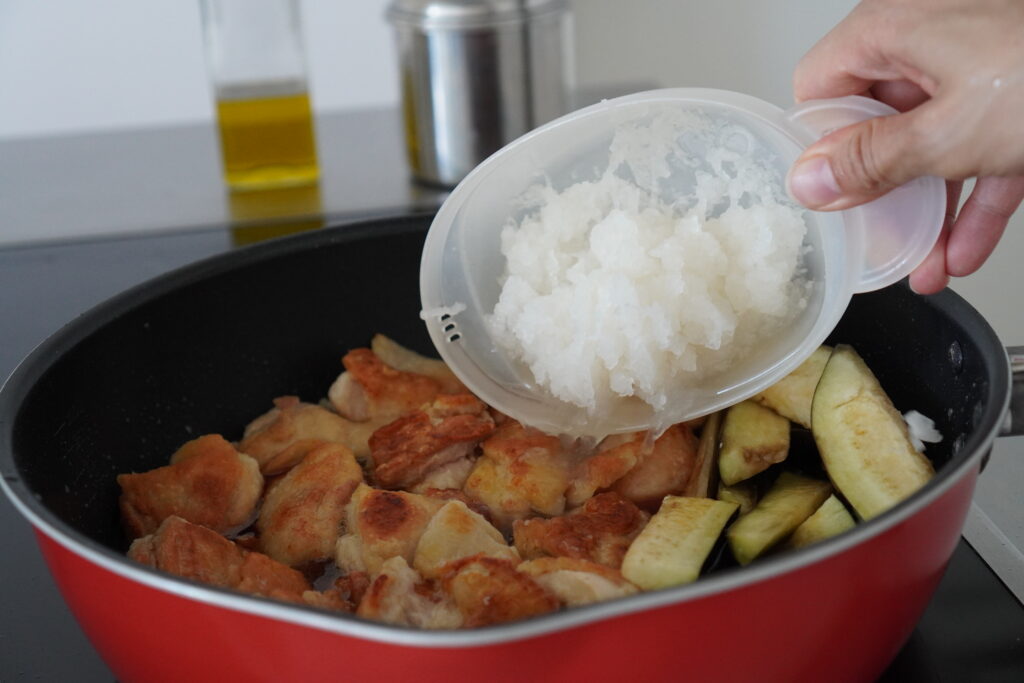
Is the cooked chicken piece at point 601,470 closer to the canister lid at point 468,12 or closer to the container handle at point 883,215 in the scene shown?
the container handle at point 883,215

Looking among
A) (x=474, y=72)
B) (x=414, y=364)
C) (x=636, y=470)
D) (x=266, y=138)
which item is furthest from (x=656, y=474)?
(x=266, y=138)

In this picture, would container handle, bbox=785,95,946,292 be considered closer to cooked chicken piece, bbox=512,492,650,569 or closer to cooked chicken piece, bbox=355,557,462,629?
cooked chicken piece, bbox=512,492,650,569

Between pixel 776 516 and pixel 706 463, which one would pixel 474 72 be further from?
pixel 776 516

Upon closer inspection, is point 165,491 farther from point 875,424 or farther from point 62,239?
point 62,239

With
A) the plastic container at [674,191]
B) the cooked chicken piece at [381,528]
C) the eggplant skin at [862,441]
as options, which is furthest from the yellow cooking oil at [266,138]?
the eggplant skin at [862,441]

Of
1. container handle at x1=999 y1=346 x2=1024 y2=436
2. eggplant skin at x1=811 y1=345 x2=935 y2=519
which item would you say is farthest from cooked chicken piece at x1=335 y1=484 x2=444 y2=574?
container handle at x1=999 y1=346 x2=1024 y2=436
